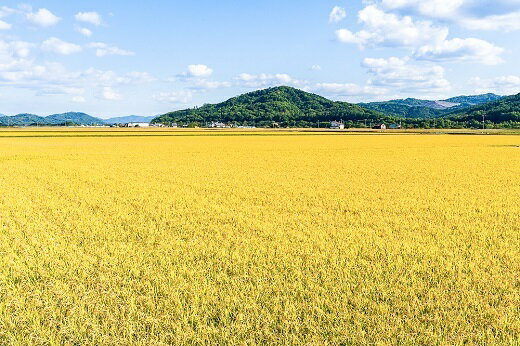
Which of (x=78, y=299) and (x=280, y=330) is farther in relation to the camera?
(x=78, y=299)

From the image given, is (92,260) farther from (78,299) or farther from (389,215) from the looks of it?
(389,215)

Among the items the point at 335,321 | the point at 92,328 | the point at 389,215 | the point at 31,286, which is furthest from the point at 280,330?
the point at 389,215

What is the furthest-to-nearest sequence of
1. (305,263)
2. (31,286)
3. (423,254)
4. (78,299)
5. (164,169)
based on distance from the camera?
1. (164,169)
2. (423,254)
3. (305,263)
4. (31,286)
5. (78,299)

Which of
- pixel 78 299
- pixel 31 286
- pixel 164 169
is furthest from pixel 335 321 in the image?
pixel 164 169

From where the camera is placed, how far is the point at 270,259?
7.10 m

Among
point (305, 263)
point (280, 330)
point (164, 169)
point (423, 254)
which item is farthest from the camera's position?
point (164, 169)

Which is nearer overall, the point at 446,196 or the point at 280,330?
the point at 280,330

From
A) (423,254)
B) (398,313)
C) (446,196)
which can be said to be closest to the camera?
(398,313)

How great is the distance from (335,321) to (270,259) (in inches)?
94.8

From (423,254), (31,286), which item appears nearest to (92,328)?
(31,286)

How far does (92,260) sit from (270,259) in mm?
2996

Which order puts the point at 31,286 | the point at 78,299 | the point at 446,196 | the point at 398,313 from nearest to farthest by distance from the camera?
the point at 398,313 → the point at 78,299 → the point at 31,286 → the point at 446,196

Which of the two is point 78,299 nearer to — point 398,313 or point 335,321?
point 335,321

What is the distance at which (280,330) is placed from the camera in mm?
4648
